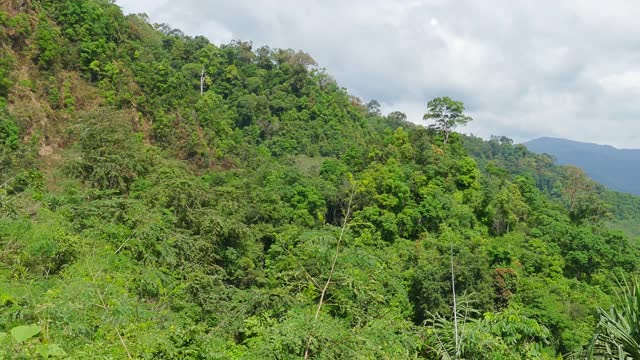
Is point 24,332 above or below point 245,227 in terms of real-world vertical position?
above

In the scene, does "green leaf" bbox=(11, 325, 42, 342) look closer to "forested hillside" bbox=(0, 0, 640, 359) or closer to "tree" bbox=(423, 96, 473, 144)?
"forested hillside" bbox=(0, 0, 640, 359)

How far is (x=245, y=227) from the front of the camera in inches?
541

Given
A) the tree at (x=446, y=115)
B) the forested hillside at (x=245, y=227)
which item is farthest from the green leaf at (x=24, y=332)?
the tree at (x=446, y=115)

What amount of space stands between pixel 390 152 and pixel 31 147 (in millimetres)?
16621

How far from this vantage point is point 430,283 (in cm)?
1417

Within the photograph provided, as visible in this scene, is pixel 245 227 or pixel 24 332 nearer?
pixel 24 332

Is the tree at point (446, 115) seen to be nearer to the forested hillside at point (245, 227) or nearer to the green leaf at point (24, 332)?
the forested hillside at point (245, 227)

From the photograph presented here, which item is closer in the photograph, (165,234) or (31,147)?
(165,234)

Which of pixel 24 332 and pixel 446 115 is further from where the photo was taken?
pixel 446 115

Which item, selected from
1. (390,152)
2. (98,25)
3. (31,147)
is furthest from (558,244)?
(98,25)

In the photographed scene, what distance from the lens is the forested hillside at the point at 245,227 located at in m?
3.85

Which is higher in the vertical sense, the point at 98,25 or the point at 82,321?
the point at 98,25

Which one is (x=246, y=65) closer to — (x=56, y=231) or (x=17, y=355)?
(x=56, y=231)

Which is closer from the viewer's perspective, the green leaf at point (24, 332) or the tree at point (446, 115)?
the green leaf at point (24, 332)
